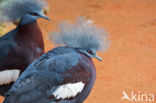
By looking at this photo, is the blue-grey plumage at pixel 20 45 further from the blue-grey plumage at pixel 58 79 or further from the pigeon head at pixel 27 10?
the blue-grey plumage at pixel 58 79

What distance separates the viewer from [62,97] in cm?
283

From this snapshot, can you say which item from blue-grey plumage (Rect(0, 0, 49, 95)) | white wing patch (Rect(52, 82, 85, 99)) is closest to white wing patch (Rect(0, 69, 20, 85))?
blue-grey plumage (Rect(0, 0, 49, 95))

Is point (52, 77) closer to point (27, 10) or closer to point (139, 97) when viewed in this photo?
point (27, 10)

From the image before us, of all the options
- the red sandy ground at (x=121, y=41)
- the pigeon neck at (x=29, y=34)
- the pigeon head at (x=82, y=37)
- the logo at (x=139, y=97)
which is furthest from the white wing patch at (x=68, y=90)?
the logo at (x=139, y=97)

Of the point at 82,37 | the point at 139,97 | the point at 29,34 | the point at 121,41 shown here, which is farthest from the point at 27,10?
the point at 121,41

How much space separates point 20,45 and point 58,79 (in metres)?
1.03

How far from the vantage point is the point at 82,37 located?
10.2 ft

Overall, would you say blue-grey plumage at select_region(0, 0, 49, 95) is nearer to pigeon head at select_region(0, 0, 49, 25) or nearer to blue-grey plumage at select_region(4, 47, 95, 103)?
pigeon head at select_region(0, 0, 49, 25)

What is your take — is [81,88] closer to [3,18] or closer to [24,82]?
[24,82]

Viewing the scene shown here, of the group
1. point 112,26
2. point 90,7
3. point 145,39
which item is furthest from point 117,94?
point 90,7

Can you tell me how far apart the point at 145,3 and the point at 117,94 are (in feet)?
16.5

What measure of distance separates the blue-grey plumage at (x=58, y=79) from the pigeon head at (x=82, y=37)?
11 millimetres

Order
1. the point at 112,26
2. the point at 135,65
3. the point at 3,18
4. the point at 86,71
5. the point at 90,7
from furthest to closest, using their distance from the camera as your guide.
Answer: the point at 90,7 → the point at 112,26 → the point at 135,65 → the point at 3,18 → the point at 86,71

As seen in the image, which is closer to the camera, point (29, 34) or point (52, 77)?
point (52, 77)
